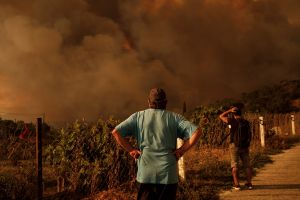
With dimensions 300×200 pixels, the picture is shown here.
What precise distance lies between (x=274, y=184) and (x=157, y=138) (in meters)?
5.93

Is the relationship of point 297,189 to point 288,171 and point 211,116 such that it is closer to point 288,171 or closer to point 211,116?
point 288,171

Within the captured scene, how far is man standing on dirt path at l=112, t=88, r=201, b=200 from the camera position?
17.0 ft

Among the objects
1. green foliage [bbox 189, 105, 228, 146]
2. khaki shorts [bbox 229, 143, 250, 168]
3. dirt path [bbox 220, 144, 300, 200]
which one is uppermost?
green foliage [bbox 189, 105, 228, 146]

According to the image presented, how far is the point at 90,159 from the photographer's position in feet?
31.4

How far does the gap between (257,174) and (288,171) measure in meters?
1.16

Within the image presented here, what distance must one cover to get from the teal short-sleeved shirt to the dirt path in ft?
12.8

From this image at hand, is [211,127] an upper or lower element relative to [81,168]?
upper

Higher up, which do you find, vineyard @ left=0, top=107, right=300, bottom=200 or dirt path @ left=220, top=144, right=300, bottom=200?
vineyard @ left=0, top=107, right=300, bottom=200

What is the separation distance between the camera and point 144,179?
206 inches

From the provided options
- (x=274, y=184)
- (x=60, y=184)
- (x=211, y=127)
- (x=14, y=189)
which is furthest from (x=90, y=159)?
(x=211, y=127)

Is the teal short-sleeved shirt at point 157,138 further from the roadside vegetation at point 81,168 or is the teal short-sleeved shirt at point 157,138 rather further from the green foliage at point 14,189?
the green foliage at point 14,189

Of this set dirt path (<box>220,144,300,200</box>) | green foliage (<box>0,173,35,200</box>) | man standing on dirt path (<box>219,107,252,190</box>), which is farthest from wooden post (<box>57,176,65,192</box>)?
man standing on dirt path (<box>219,107,252,190</box>)

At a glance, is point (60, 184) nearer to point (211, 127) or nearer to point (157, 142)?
point (157, 142)

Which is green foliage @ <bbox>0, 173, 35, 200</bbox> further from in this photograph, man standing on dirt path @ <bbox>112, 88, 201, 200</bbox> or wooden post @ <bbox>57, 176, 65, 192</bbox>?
man standing on dirt path @ <bbox>112, 88, 201, 200</bbox>
